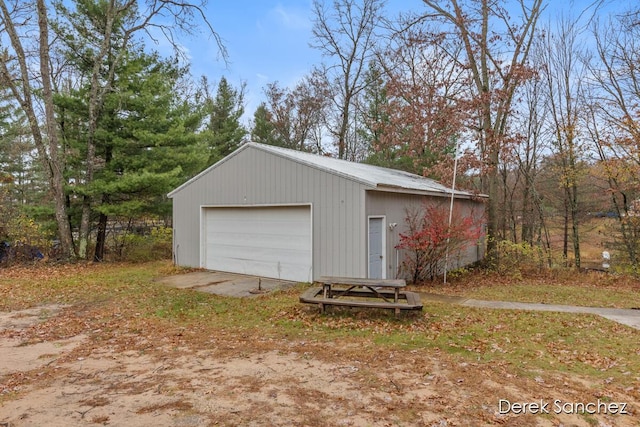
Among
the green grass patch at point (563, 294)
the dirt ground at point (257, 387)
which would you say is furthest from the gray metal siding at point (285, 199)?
the dirt ground at point (257, 387)

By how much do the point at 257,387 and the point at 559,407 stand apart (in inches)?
107

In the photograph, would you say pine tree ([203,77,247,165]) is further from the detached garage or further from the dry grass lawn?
the dry grass lawn

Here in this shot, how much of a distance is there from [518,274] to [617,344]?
7108mm

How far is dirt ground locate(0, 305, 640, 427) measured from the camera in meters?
3.16

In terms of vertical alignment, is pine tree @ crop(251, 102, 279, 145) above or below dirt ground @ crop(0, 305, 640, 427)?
above

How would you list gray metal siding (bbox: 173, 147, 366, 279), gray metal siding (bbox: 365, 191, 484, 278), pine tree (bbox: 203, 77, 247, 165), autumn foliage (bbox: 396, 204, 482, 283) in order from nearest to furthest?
gray metal siding (bbox: 173, 147, 366, 279), gray metal siding (bbox: 365, 191, 484, 278), autumn foliage (bbox: 396, 204, 482, 283), pine tree (bbox: 203, 77, 247, 165)

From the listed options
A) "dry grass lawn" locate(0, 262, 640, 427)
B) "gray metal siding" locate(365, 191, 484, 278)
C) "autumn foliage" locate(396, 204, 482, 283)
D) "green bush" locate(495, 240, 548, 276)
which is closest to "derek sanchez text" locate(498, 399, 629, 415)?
"dry grass lawn" locate(0, 262, 640, 427)

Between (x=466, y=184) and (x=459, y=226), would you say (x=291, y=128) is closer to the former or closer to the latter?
(x=466, y=184)

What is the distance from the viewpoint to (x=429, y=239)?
9.49 metres

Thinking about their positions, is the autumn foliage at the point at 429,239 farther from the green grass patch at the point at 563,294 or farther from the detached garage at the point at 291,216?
the green grass patch at the point at 563,294

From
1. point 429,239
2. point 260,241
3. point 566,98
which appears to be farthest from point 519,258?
point 260,241

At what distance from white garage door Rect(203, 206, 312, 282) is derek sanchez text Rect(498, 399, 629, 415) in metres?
6.45

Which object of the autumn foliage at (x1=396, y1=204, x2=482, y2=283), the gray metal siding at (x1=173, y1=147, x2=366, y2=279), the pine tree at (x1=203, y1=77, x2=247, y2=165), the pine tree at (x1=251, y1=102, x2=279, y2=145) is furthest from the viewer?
the pine tree at (x1=251, y1=102, x2=279, y2=145)

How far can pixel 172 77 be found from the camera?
17.1 meters
